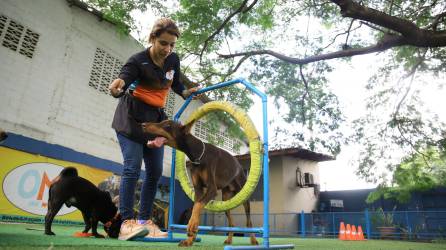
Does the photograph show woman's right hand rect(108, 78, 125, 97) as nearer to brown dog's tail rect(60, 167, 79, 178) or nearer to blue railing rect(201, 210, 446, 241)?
brown dog's tail rect(60, 167, 79, 178)

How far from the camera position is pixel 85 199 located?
3230 mm

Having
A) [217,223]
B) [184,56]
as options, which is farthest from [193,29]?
[217,223]

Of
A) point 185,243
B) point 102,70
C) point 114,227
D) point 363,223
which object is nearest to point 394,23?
point 185,243

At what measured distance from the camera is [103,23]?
1052 cm

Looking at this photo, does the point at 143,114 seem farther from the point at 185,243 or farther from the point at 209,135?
the point at 209,135

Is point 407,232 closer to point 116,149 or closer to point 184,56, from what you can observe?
point 184,56

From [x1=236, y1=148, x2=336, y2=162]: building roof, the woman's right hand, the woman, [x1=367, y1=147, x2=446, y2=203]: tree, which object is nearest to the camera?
the woman's right hand

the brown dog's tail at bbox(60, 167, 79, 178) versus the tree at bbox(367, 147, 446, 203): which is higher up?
the tree at bbox(367, 147, 446, 203)

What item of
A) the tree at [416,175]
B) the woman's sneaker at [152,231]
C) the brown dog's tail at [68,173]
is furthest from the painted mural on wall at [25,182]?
the tree at [416,175]

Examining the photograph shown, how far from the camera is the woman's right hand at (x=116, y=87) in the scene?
246 centimetres

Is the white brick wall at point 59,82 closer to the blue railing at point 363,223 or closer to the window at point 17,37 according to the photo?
the window at point 17,37

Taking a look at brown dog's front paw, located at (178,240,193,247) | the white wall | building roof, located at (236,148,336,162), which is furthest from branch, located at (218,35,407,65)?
building roof, located at (236,148,336,162)

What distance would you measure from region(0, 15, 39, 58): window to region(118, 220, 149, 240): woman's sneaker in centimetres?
742

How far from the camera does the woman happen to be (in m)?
2.80
